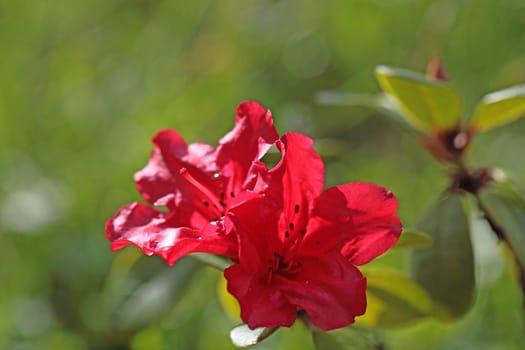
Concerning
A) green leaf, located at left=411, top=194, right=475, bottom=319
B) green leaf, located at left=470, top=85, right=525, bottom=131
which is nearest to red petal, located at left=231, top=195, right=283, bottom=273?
green leaf, located at left=411, top=194, right=475, bottom=319

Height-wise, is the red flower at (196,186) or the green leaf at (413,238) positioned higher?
the red flower at (196,186)

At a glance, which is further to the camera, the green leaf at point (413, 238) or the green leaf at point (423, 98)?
the green leaf at point (423, 98)

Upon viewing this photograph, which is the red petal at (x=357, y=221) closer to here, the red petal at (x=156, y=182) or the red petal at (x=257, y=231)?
the red petal at (x=257, y=231)

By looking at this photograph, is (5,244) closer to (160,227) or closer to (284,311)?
(160,227)

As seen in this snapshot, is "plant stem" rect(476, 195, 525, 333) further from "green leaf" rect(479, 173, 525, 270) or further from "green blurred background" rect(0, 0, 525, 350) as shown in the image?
"green blurred background" rect(0, 0, 525, 350)

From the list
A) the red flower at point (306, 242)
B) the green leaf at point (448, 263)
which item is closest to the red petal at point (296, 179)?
the red flower at point (306, 242)

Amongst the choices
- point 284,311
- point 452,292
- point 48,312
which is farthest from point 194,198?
point 48,312


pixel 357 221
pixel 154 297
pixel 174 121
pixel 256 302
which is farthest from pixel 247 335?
pixel 174 121

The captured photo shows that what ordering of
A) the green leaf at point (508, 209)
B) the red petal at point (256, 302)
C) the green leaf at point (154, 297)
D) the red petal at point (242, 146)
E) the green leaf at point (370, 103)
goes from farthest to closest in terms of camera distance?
the green leaf at point (154, 297) → the green leaf at point (370, 103) → the green leaf at point (508, 209) → the red petal at point (242, 146) → the red petal at point (256, 302)
